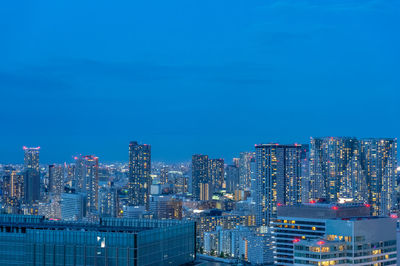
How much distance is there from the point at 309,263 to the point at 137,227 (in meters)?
16.1

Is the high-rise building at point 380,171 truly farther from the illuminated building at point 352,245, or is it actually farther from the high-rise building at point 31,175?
the illuminated building at point 352,245

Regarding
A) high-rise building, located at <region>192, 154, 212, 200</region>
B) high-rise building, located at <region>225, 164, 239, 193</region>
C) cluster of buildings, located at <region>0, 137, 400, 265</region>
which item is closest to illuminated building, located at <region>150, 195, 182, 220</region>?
cluster of buildings, located at <region>0, 137, 400, 265</region>

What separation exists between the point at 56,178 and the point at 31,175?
1032cm

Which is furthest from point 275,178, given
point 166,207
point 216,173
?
point 216,173

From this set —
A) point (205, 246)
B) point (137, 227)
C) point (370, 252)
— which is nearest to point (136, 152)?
point (205, 246)

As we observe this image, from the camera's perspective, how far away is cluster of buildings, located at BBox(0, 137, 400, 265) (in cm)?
10181

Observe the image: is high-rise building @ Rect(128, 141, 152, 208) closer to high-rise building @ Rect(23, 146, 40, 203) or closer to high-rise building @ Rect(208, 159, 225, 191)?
high-rise building @ Rect(208, 159, 225, 191)

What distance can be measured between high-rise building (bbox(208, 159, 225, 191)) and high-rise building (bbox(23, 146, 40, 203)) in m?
39.1

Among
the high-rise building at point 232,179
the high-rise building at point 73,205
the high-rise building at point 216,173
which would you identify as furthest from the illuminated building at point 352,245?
the high-rise building at point 216,173

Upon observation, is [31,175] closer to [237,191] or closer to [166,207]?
[166,207]

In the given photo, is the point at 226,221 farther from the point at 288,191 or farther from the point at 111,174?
the point at 111,174

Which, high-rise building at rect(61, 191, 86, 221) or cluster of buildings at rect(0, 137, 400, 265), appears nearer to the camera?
cluster of buildings at rect(0, 137, 400, 265)

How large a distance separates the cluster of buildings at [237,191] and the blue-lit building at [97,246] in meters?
37.0

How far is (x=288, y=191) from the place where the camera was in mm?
121562
